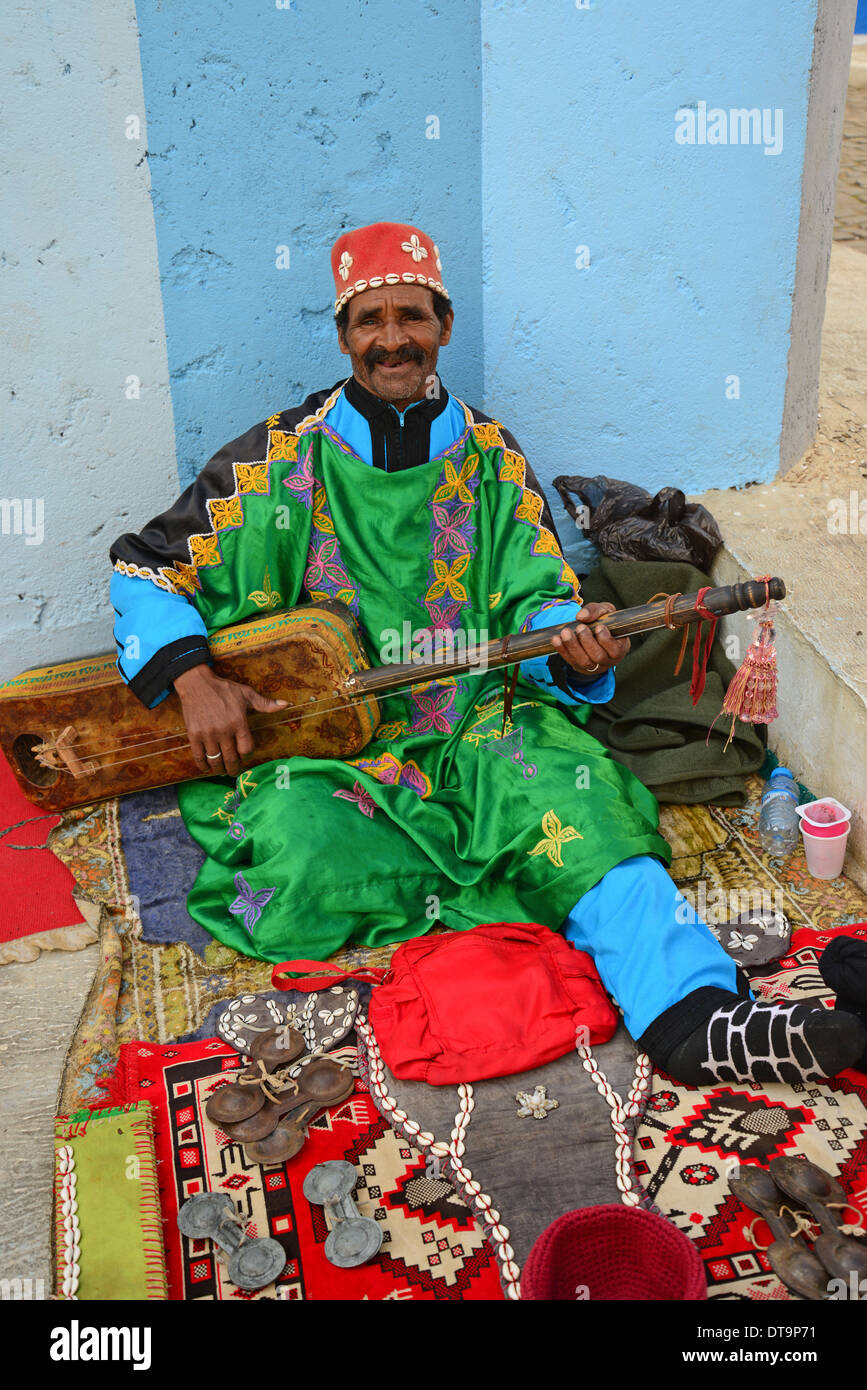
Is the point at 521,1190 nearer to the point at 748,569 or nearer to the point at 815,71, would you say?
the point at 748,569

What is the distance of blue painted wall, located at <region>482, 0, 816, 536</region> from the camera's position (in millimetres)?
3896

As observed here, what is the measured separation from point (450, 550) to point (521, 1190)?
1840 mm

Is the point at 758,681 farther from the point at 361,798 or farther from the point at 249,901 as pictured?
the point at 249,901

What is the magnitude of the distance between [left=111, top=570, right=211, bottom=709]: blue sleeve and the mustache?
88 cm

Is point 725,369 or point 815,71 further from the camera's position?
point 725,369

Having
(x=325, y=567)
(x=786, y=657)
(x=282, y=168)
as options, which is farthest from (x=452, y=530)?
(x=282, y=168)

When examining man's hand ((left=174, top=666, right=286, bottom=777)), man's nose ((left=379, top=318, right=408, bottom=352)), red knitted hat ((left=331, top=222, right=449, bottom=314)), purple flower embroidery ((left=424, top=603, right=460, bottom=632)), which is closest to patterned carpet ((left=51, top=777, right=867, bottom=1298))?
man's hand ((left=174, top=666, right=286, bottom=777))

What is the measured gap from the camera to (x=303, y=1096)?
280 cm

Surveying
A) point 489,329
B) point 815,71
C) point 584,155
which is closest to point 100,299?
point 489,329

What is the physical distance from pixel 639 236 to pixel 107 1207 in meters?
3.45

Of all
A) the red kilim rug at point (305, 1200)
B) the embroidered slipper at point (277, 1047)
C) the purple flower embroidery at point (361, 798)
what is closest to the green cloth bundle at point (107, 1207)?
the red kilim rug at point (305, 1200)

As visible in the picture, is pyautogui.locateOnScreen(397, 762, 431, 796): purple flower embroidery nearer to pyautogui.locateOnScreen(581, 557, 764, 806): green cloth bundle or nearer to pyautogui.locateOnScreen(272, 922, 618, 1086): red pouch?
pyautogui.locateOnScreen(272, 922, 618, 1086): red pouch

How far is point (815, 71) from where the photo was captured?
3.99 meters

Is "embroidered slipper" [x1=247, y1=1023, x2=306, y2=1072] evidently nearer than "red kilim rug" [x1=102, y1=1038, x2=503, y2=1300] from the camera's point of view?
No
